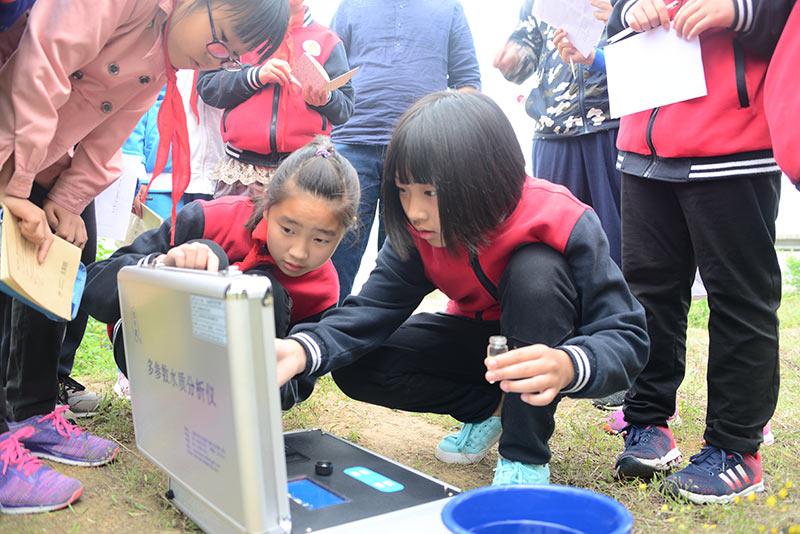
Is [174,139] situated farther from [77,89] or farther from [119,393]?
[119,393]

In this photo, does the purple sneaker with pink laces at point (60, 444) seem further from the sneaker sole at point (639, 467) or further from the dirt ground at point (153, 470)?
the sneaker sole at point (639, 467)

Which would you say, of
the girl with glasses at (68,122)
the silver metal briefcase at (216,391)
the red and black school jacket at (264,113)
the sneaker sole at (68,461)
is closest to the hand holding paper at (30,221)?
the girl with glasses at (68,122)

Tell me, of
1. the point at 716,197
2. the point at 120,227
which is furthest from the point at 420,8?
the point at 716,197

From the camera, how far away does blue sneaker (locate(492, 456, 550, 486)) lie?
132 cm

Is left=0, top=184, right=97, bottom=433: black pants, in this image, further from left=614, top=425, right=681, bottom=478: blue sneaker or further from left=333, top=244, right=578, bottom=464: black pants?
left=614, top=425, right=681, bottom=478: blue sneaker

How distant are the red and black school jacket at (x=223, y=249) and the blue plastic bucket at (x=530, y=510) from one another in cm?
91

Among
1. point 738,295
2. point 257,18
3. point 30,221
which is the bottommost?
point 738,295

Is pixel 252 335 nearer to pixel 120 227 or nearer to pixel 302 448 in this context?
pixel 302 448

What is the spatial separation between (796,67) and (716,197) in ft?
0.99

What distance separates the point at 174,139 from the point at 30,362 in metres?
0.60

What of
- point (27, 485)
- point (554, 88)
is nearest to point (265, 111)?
point (554, 88)

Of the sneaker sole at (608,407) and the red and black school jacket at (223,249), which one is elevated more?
the red and black school jacket at (223,249)

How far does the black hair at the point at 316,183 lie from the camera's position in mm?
1684

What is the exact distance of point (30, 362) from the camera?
154cm
